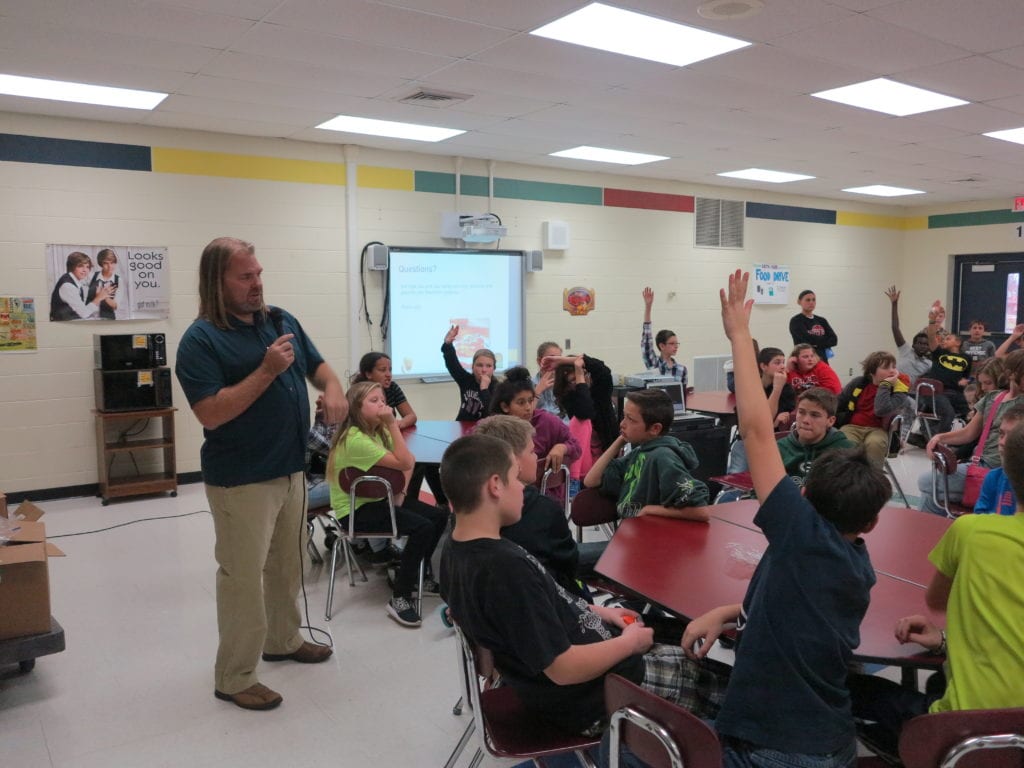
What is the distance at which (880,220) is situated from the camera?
39.7 feet

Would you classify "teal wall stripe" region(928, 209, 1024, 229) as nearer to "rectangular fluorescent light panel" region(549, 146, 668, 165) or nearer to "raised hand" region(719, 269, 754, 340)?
"rectangular fluorescent light panel" region(549, 146, 668, 165)

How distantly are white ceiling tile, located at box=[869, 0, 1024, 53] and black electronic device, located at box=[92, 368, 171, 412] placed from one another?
5.20m

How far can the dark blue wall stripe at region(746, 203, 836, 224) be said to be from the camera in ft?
34.0

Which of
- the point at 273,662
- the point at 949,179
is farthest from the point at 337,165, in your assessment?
the point at 949,179

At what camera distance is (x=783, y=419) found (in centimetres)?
533

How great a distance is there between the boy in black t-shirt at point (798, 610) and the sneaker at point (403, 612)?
7.30ft

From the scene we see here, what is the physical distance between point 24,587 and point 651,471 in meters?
2.39

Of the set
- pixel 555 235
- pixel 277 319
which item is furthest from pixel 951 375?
pixel 277 319

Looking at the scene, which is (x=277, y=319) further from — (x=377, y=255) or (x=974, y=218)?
(x=974, y=218)

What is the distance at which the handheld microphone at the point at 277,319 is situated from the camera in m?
2.98

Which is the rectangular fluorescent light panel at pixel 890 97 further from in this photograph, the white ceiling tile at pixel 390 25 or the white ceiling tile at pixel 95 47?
the white ceiling tile at pixel 95 47

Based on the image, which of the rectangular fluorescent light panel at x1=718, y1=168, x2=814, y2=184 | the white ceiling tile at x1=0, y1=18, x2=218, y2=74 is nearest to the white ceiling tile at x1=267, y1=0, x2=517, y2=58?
the white ceiling tile at x1=0, y1=18, x2=218, y2=74

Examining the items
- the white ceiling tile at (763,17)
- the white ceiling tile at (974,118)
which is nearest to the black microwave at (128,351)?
the white ceiling tile at (763,17)

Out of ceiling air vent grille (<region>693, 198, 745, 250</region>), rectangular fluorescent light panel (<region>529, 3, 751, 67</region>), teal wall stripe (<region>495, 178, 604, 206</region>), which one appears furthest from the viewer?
ceiling air vent grille (<region>693, 198, 745, 250</region>)
